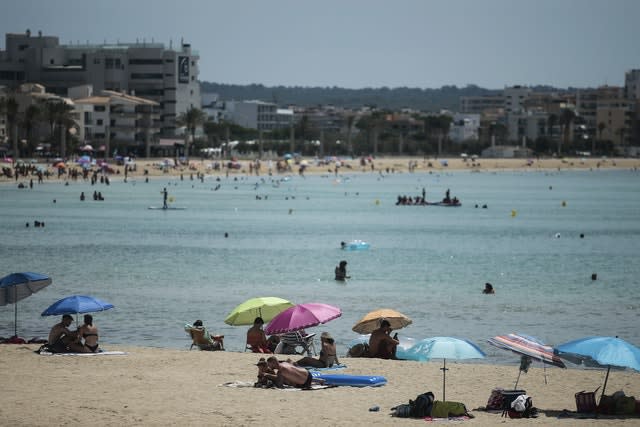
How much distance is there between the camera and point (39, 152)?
137 meters

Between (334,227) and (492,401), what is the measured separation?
5172 centimetres

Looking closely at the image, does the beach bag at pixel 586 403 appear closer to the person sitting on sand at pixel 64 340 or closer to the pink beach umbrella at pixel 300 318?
the pink beach umbrella at pixel 300 318

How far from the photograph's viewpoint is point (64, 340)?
20359mm

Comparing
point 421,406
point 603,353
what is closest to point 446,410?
point 421,406

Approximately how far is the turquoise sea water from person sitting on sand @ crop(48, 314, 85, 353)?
3.77 meters

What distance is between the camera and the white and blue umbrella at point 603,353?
15.6 metres

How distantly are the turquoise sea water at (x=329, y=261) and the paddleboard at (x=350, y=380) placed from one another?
564 centimetres

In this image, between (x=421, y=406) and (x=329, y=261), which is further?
(x=329, y=261)

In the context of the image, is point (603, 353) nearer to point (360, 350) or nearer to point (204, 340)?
point (360, 350)

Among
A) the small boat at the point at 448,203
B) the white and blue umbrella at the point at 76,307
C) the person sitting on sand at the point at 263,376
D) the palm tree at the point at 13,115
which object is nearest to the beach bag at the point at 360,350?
the person sitting on sand at the point at 263,376

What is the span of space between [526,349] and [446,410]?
2073 millimetres

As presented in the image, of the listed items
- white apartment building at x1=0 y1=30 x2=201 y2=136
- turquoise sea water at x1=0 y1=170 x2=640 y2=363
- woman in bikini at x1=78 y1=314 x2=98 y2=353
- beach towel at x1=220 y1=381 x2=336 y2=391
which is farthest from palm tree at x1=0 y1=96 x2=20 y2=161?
beach towel at x1=220 y1=381 x2=336 y2=391

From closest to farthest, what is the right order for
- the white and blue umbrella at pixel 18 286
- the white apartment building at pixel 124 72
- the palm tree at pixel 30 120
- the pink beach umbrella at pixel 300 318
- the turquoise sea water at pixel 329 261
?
the pink beach umbrella at pixel 300 318 → the white and blue umbrella at pixel 18 286 → the turquoise sea water at pixel 329 261 → the palm tree at pixel 30 120 → the white apartment building at pixel 124 72

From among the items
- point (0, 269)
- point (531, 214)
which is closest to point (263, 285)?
point (0, 269)
